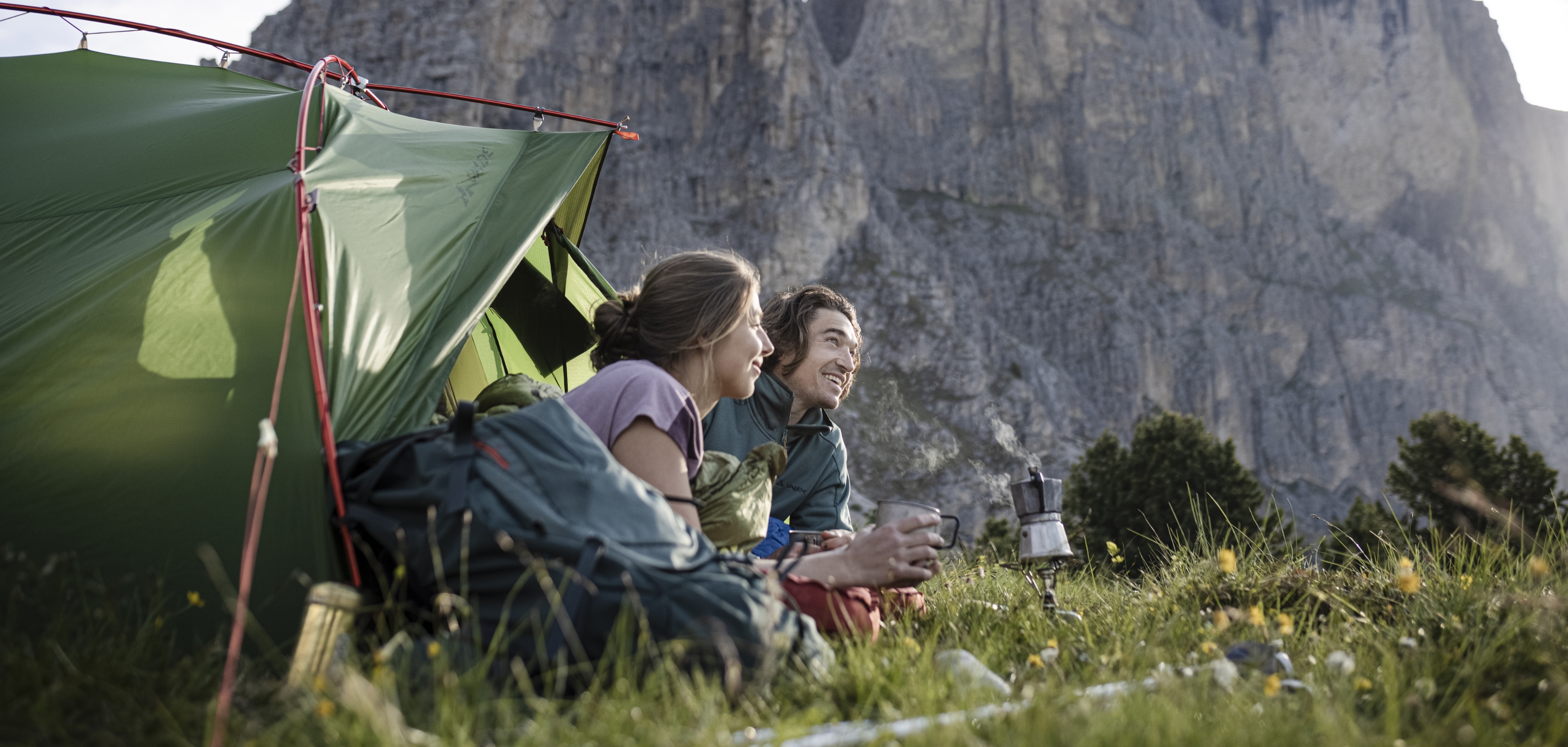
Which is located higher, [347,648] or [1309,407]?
[347,648]

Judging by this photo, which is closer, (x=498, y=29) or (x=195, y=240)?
(x=195, y=240)

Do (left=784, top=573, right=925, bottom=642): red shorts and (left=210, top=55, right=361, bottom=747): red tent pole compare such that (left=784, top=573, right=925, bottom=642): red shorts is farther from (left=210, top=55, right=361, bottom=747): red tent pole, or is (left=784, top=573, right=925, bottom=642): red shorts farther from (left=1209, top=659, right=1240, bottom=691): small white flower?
(left=210, top=55, right=361, bottom=747): red tent pole

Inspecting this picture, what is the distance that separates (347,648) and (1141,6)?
6310 centimetres

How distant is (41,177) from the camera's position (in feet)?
10.8

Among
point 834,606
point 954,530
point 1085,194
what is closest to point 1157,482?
point 954,530

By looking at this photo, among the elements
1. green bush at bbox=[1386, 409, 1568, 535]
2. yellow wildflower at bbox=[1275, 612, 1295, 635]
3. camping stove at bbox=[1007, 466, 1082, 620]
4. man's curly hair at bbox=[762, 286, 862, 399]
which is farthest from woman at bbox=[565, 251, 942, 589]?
green bush at bbox=[1386, 409, 1568, 535]

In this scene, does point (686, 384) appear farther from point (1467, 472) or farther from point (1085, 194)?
point (1085, 194)

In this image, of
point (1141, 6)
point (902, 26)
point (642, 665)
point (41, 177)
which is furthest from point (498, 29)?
point (642, 665)

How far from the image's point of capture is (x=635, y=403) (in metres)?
2.28

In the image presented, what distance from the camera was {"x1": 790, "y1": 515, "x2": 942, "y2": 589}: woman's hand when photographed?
2297 mm

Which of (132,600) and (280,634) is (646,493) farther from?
(132,600)

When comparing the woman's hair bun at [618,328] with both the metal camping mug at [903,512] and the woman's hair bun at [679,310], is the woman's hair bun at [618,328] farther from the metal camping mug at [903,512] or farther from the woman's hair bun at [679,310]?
the metal camping mug at [903,512]

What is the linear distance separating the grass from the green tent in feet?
Answer: 0.76

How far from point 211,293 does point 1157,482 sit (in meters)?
16.2
